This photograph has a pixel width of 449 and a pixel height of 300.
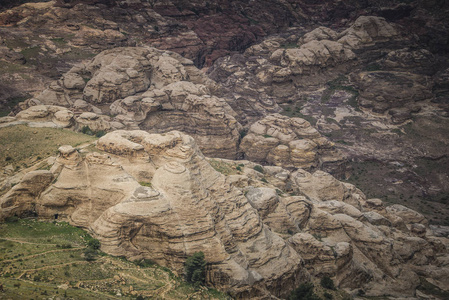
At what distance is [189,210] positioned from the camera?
28.5m

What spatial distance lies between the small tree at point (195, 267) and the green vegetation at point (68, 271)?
0.57m

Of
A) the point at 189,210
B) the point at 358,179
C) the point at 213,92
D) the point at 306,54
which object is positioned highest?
the point at 189,210

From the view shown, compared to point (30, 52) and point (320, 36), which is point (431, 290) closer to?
point (320, 36)

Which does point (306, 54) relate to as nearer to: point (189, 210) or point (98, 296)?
point (189, 210)

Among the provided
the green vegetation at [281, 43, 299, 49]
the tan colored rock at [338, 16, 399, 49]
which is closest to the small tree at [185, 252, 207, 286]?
the tan colored rock at [338, 16, 399, 49]

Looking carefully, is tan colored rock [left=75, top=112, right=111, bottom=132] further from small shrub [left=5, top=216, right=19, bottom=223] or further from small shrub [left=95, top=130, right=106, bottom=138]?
small shrub [left=5, top=216, right=19, bottom=223]

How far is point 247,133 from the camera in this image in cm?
7925

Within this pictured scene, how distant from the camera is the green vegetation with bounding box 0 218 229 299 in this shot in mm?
21894

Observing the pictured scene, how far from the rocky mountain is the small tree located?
869 mm

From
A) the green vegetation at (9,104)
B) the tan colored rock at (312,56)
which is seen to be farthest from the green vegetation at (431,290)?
the green vegetation at (9,104)

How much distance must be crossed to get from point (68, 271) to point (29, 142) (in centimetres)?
1921

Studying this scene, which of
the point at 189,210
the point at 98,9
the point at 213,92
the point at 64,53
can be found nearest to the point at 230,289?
the point at 189,210

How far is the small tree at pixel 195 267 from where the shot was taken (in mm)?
27141

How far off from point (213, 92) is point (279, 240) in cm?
5748
